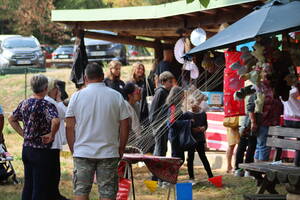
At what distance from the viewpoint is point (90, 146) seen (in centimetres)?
671

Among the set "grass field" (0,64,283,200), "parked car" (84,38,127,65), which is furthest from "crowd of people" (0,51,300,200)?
"parked car" (84,38,127,65)

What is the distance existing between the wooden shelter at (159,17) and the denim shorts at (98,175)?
539 centimetres

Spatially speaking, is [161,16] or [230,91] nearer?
[230,91]

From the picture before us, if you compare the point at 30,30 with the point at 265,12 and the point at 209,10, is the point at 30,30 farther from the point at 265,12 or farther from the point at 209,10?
the point at 265,12

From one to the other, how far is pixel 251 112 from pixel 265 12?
3.73 metres

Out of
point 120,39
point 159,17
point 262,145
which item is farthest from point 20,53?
point 262,145

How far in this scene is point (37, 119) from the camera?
7.45m

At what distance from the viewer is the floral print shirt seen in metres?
7.44

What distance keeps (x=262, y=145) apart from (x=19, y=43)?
22050 millimetres

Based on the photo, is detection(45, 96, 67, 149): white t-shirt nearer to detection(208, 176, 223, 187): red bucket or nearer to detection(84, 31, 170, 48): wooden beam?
detection(208, 176, 223, 187): red bucket

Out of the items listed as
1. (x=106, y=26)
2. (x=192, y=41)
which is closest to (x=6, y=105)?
(x=106, y=26)

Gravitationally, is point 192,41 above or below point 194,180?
above

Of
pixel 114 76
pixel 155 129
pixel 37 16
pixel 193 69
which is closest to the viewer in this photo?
pixel 155 129

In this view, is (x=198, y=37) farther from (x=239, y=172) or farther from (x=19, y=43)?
(x=19, y=43)
